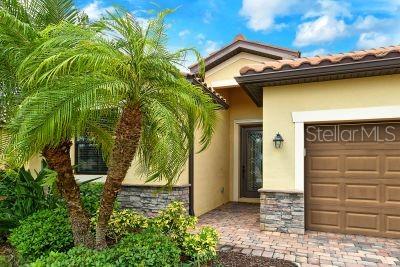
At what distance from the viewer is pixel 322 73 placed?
7.59 meters

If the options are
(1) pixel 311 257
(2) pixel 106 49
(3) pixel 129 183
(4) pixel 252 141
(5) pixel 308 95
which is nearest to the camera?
(2) pixel 106 49

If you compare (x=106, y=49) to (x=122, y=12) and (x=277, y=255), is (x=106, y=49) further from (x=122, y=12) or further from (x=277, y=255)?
(x=277, y=255)

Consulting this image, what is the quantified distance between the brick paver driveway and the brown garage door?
0.38m

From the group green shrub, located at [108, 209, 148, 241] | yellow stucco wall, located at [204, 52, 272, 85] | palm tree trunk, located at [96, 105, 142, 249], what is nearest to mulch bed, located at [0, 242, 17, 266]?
green shrub, located at [108, 209, 148, 241]

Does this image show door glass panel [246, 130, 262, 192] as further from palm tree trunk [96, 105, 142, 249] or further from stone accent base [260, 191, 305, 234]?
palm tree trunk [96, 105, 142, 249]

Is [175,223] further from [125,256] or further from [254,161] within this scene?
[254,161]

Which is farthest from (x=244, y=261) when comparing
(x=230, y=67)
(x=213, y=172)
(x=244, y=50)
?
(x=244, y=50)

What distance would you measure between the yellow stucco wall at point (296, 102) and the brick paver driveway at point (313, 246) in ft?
4.44

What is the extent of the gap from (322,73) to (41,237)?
710 cm

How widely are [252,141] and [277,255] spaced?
7004mm

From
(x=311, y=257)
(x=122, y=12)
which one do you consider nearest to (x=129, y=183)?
(x=311, y=257)

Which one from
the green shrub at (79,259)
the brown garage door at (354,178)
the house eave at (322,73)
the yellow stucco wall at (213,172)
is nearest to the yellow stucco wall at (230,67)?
the yellow stucco wall at (213,172)

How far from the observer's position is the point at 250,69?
838 centimetres

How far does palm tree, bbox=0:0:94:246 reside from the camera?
16.6ft
